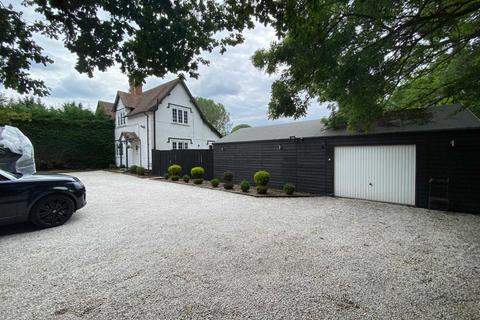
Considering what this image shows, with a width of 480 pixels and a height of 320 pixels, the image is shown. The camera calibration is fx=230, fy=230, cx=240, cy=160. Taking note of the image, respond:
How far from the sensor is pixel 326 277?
307 centimetres

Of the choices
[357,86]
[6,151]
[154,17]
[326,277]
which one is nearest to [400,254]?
[326,277]

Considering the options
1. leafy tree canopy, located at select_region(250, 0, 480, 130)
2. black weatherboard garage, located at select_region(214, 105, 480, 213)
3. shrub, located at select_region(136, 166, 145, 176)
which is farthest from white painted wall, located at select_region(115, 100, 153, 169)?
leafy tree canopy, located at select_region(250, 0, 480, 130)

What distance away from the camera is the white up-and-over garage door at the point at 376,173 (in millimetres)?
7527

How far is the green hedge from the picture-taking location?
17906mm

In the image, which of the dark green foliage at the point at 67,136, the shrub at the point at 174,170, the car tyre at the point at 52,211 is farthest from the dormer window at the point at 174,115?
the car tyre at the point at 52,211

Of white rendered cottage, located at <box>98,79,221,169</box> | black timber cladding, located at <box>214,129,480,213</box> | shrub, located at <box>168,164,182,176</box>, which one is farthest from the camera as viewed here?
white rendered cottage, located at <box>98,79,221,169</box>

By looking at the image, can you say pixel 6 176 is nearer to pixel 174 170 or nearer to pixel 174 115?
pixel 174 170

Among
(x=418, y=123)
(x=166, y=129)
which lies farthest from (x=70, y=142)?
(x=418, y=123)

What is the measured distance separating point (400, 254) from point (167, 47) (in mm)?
4948

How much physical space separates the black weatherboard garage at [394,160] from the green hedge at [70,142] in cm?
1683

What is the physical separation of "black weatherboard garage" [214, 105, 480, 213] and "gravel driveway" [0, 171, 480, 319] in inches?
57.0

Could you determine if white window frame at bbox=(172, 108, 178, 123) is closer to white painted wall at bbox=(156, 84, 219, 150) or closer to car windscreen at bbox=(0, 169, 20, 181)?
white painted wall at bbox=(156, 84, 219, 150)

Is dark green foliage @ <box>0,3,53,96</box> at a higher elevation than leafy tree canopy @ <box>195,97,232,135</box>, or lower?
lower

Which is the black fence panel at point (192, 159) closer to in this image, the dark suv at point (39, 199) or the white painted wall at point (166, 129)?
the white painted wall at point (166, 129)
